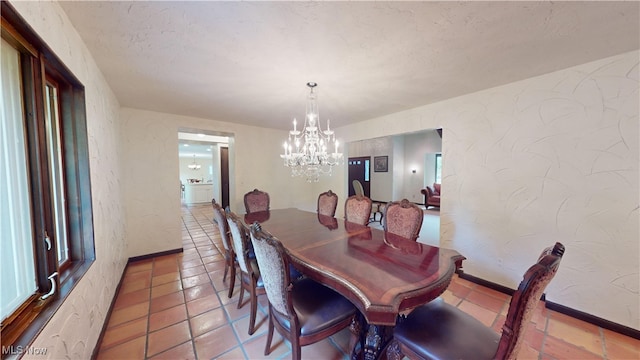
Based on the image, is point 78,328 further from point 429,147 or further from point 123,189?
point 429,147

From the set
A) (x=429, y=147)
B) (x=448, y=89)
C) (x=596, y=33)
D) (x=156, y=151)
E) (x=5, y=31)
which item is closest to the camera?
(x=5, y=31)

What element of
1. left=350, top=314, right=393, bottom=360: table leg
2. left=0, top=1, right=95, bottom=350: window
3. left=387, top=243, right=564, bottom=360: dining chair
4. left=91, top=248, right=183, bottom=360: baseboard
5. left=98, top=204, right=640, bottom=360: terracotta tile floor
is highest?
left=0, top=1, right=95, bottom=350: window

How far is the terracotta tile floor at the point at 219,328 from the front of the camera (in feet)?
5.17

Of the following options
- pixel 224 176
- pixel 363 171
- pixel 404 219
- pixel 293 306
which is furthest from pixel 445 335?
pixel 363 171

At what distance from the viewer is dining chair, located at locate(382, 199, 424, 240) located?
6.76ft

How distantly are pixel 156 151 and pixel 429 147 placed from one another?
791 cm

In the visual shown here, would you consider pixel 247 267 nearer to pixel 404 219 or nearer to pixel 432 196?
pixel 404 219

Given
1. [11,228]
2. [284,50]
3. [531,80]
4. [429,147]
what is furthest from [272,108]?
[429,147]

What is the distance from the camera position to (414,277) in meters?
1.20

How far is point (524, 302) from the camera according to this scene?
88cm

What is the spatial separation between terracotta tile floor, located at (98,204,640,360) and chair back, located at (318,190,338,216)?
1.37 m

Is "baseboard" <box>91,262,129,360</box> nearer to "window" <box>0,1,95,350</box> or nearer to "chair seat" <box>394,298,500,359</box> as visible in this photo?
"window" <box>0,1,95,350</box>

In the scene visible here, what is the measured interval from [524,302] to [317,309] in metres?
1.04

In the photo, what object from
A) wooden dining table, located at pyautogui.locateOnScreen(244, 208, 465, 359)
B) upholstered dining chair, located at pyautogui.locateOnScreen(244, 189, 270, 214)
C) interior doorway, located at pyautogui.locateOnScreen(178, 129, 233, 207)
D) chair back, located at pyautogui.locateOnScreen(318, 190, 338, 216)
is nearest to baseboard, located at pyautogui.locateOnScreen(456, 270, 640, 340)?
wooden dining table, located at pyautogui.locateOnScreen(244, 208, 465, 359)
